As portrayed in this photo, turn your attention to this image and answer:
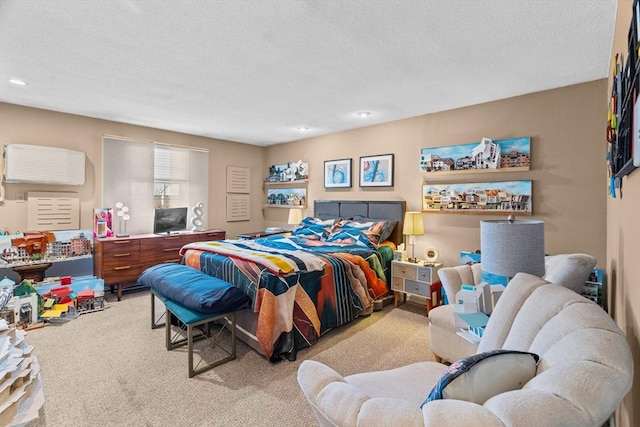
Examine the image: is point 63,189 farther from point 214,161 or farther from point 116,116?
point 214,161

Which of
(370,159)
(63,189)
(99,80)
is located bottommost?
(63,189)

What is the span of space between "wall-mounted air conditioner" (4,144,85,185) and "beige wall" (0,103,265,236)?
5.8 inches

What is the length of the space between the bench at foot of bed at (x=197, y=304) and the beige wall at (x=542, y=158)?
261cm

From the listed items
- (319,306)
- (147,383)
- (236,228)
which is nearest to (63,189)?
(236,228)

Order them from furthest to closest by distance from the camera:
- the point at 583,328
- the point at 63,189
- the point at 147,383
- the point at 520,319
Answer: the point at 63,189 < the point at 147,383 < the point at 520,319 < the point at 583,328

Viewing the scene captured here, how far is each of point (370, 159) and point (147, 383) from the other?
3.71 metres

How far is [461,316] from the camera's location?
5.79ft

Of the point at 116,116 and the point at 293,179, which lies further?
the point at 293,179

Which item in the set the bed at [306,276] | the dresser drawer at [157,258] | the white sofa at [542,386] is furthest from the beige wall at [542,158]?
the dresser drawer at [157,258]

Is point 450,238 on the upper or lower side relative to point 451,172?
lower

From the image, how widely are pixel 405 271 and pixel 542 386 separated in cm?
296

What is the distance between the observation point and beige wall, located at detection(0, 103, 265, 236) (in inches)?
145

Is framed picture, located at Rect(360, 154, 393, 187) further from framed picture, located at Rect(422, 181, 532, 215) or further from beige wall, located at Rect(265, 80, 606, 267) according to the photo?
framed picture, located at Rect(422, 181, 532, 215)

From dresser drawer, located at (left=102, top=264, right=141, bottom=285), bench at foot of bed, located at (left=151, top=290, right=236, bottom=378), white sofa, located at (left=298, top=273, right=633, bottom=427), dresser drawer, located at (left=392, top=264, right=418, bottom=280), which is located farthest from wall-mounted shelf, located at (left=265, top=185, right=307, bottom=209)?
white sofa, located at (left=298, top=273, right=633, bottom=427)
